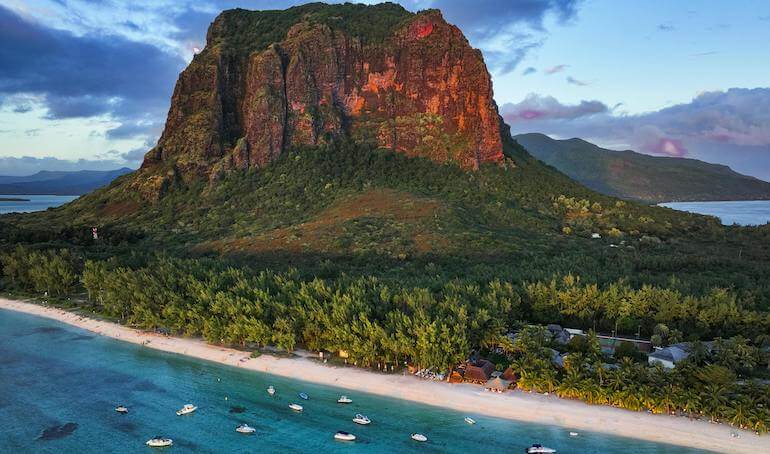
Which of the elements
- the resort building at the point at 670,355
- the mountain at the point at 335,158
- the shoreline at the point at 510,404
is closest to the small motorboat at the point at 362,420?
the shoreline at the point at 510,404

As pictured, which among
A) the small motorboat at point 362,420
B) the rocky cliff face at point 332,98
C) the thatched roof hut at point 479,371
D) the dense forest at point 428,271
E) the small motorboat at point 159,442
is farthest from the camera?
the rocky cliff face at point 332,98

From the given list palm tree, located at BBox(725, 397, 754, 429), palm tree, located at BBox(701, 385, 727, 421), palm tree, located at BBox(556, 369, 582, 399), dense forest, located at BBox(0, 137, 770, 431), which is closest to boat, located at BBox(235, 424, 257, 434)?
dense forest, located at BBox(0, 137, 770, 431)

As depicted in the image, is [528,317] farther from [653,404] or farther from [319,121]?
[319,121]

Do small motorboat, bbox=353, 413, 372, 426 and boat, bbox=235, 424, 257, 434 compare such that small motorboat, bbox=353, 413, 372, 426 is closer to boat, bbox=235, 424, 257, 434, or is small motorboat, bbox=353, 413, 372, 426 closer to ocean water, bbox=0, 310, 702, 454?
ocean water, bbox=0, 310, 702, 454

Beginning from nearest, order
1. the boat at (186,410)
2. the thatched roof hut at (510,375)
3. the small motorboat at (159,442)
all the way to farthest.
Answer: the small motorboat at (159,442)
the boat at (186,410)
the thatched roof hut at (510,375)

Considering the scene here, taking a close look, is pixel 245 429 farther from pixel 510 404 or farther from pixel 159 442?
pixel 510 404

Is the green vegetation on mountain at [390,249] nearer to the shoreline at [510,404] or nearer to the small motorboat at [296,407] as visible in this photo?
the shoreline at [510,404]

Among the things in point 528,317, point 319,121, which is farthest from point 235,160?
point 528,317
